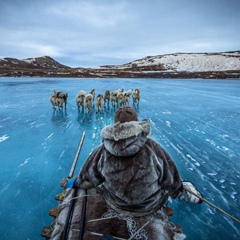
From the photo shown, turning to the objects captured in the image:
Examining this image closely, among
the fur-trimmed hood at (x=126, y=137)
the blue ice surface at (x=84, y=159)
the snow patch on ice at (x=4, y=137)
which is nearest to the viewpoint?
→ the fur-trimmed hood at (x=126, y=137)

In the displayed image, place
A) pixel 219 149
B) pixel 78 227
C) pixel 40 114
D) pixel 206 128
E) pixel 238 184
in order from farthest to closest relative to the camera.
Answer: pixel 40 114 < pixel 206 128 < pixel 219 149 < pixel 238 184 < pixel 78 227

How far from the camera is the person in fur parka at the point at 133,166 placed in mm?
1938

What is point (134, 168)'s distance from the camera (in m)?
2.03

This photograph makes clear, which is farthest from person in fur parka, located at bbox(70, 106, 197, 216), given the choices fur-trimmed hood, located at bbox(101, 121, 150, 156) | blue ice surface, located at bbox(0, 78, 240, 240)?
blue ice surface, located at bbox(0, 78, 240, 240)

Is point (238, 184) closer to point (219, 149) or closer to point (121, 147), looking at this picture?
point (219, 149)

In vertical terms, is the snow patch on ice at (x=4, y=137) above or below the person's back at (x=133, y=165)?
below

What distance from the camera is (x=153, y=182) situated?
2.11m

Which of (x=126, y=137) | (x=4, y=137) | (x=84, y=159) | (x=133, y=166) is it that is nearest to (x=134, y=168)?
(x=133, y=166)

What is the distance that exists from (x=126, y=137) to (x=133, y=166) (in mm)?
322

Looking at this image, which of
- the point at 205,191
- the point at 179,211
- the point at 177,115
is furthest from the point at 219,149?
the point at 177,115

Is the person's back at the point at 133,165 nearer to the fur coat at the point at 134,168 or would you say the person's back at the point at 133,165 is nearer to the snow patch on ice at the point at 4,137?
the fur coat at the point at 134,168

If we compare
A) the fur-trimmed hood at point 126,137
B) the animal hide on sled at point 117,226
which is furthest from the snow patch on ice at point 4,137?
the fur-trimmed hood at point 126,137

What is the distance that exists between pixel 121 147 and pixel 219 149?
5.02 metres

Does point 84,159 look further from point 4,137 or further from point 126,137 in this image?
point 126,137
